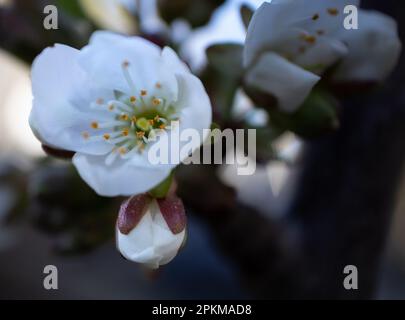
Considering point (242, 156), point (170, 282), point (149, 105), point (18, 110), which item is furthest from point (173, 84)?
point (18, 110)

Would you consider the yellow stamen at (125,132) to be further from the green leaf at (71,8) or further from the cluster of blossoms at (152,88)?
the green leaf at (71,8)

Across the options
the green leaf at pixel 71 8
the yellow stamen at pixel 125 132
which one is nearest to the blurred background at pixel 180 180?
the green leaf at pixel 71 8

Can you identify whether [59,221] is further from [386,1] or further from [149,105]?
[386,1]

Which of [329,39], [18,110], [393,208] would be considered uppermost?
[18,110]

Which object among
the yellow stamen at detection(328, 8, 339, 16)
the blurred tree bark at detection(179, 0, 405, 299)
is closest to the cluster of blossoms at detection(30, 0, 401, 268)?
the yellow stamen at detection(328, 8, 339, 16)

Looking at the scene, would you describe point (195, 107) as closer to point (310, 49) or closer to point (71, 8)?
point (310, 49)

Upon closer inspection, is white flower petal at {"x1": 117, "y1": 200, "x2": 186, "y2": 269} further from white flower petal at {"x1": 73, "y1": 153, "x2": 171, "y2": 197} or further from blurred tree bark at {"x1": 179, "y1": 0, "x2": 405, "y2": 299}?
blurred tree bark at {"x1": 179, "y1": 0, "x2": 405, "y2": 299}
